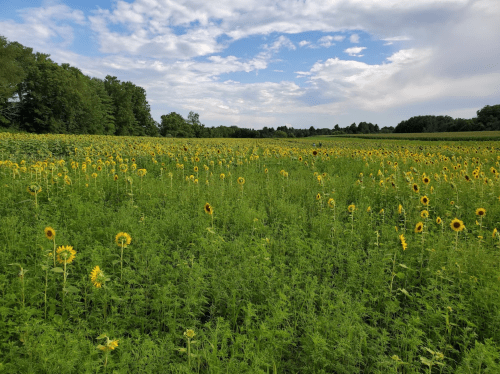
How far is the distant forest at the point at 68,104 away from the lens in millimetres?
43188

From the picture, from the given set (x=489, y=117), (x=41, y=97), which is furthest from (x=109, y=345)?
(x=489, y=117)

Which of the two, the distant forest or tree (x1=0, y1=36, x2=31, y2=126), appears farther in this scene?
the distant forest

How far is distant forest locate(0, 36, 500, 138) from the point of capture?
142ft

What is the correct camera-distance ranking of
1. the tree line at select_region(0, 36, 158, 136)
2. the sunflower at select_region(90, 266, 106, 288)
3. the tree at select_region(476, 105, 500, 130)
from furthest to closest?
the tree at select_region(476, 105, 500, 130), the tree line at select_region(0, 36, 158, 136), the sunflower at select_region(90, 266, 106, 288)

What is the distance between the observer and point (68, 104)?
45875 mm

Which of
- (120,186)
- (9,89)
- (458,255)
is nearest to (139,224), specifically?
(120,186)

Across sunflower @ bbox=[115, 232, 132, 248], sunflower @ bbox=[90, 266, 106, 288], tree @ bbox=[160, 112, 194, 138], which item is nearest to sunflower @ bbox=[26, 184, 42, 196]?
sunflower @ bbox=[115, 232, 132, 248]

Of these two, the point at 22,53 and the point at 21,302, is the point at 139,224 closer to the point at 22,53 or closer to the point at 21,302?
the point at 21,302

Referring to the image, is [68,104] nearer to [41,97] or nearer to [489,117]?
[41,97]

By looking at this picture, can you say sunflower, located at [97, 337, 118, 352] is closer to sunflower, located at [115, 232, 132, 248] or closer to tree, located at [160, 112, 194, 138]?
sunflower, located at [115, 232, 132, 248]

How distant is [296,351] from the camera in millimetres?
2729

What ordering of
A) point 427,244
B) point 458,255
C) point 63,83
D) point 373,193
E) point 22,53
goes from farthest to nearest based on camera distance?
point 22,53, point 63,83, point 373,193, point 427,244, point 458,255

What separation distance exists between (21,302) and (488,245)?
630 centimetres

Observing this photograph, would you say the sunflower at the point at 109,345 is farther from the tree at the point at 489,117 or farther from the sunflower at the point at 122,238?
the tree at the point at 489,117
